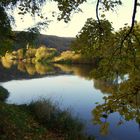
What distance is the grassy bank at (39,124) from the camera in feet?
42.2

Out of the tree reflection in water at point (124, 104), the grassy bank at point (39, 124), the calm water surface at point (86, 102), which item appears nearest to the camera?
the tree reflection in water at point (124, 104)

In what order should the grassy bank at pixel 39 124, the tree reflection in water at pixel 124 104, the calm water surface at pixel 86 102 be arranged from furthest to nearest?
the calm water surface at pixel 86 102
the grassy bank at pixel 39 124
the tree reflection in water at pixel 124 104

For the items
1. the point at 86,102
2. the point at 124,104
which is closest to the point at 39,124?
the point at 124,104

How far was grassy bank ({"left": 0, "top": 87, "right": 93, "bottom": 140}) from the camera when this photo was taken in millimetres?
12875

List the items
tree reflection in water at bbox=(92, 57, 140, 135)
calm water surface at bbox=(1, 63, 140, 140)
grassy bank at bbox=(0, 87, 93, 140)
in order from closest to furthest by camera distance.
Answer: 1. tree reflection in water at bbox=(92, 57, 140, 135)
2. grassy bank at bbox=(0, 87, 93, 140)
3. calm water surface at bbox=(1, 63, 140, 140)

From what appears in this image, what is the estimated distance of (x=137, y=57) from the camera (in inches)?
273

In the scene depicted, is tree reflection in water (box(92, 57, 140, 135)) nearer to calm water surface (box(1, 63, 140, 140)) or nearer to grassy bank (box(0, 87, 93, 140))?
grassy bank (box(0, 87, 93, 140))

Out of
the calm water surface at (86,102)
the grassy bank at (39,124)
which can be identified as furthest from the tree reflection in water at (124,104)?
the calm water surface at (86,102)

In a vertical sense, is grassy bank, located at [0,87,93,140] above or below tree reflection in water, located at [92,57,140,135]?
below

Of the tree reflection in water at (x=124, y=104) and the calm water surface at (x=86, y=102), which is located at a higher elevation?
the tree reflection in water at (x=124, y=104)

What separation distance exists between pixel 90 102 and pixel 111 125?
7.36 m

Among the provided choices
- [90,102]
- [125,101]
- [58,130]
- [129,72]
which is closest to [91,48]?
[129,72]

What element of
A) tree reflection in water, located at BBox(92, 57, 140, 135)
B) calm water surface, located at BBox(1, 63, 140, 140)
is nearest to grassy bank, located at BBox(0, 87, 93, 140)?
calm water surface, located at BBox(1, 63, 140, 140)

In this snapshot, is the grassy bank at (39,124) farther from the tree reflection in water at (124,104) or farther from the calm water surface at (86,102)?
the tree reflection in water at (124,104)
